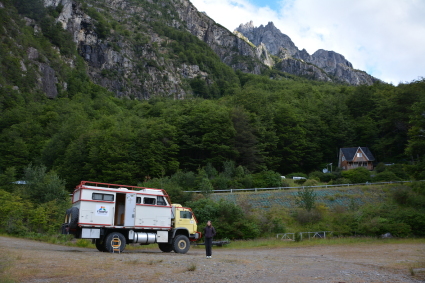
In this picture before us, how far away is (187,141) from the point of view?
60.2 metres

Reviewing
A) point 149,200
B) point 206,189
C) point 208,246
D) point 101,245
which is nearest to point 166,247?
point 149,200

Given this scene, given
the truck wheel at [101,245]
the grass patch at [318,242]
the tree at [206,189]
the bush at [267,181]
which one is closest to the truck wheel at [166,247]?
the truck wheel at [101,245]

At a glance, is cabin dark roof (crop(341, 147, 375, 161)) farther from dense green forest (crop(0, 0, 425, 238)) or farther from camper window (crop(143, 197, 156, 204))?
camper window (crop(143, 197, 156, 204))

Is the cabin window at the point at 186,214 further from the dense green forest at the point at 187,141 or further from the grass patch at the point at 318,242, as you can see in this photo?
the dense green forest at the point at 187,141

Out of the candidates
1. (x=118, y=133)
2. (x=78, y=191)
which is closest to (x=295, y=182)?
(x=118, y=133)

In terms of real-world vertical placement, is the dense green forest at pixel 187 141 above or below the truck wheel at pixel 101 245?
above

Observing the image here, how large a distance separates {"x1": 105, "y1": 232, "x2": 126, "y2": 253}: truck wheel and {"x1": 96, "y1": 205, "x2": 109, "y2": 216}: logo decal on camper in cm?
Result: 112

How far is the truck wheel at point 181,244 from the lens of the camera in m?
18.9

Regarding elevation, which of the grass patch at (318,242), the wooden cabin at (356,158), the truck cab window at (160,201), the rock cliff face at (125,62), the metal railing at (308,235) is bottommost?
the grass patch at (318,242)

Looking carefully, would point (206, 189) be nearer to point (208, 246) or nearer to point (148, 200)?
point (148, 200)

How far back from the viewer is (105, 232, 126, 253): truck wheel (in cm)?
1713

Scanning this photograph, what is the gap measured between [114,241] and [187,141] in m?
43.2

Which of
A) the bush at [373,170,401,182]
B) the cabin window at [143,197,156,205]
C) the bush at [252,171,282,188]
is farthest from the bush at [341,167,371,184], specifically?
the cabin window at [143,197,156,205]

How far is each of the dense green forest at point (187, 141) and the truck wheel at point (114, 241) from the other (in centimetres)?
1250
